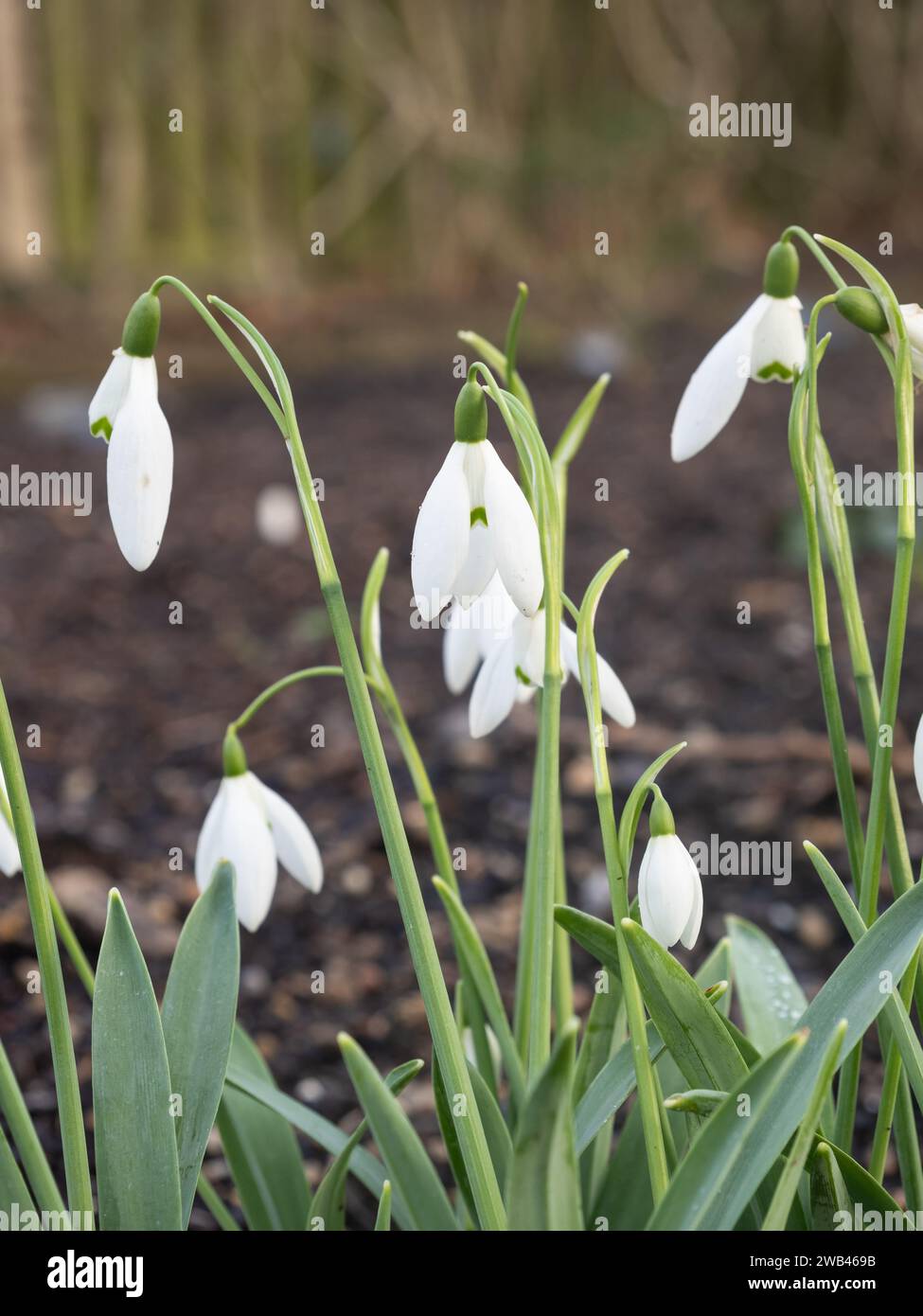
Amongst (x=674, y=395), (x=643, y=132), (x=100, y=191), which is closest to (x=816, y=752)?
(x=674, y=395)

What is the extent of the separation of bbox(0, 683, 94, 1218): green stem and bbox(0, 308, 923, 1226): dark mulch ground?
1.60 feet

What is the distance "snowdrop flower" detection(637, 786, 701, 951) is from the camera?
1.00 metres

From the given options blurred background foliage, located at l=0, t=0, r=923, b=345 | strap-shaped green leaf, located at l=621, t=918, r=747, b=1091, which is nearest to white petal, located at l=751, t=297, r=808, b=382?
strap-shaped green leaf, located at l=621, t=918, r=747, b=1091

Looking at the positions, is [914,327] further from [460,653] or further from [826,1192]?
[826,1192]

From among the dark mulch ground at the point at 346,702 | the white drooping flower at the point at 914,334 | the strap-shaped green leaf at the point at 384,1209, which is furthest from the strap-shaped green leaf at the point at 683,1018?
the dark mulch ground at the point at 346,702

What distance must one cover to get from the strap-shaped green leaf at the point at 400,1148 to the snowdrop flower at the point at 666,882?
0.20 meters

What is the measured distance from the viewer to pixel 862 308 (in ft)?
3.26

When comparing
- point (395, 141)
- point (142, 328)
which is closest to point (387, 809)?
point (142, 328)

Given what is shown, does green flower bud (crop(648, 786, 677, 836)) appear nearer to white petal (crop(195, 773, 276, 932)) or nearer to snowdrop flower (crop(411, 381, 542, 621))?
snowdrop flower (crop(411, 381, 542, 621))

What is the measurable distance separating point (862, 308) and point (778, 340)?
0.06 meters

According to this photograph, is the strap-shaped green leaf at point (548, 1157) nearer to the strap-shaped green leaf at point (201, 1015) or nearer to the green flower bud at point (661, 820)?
the green flower bud at point (661, 820)

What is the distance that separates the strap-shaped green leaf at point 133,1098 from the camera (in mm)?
Answer: 1019

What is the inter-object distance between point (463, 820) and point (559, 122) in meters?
5.28

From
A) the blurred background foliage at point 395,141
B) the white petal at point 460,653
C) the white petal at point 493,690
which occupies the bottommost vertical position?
the white petal at point 493,690
